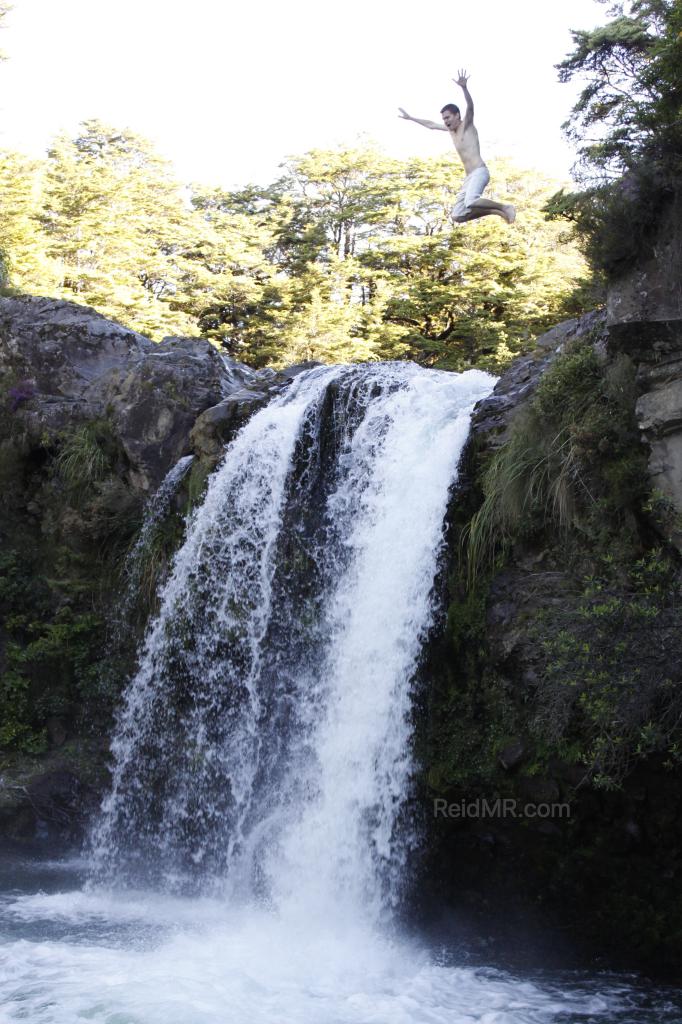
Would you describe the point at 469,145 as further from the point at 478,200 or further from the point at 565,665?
the point at 565,665

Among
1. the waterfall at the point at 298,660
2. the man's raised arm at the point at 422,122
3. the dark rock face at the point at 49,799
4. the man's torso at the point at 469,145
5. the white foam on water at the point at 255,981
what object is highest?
the man's raised arm at the point at 422,122

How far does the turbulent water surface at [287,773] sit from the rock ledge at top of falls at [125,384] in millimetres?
836

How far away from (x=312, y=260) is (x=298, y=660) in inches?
691

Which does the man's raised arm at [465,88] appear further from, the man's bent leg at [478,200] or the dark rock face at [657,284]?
the dark rock face at [657,284]

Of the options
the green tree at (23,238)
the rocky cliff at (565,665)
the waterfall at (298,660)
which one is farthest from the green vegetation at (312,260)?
the rocky cliff at (565,665)

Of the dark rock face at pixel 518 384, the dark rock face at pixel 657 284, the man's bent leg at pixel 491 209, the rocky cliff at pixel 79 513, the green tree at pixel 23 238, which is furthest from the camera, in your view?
the green tree at pixel 23 238

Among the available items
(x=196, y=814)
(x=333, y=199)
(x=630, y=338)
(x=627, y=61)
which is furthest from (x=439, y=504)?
(x=333, y=199)

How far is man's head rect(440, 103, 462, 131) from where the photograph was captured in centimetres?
855

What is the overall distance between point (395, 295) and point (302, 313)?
2.30m

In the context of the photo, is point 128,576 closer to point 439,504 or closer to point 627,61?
point 439,504

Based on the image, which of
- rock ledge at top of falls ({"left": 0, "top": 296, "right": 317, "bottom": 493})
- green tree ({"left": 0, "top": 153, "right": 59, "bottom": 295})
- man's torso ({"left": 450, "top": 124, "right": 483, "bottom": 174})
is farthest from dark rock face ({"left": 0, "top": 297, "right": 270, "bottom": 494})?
green tree ({"left": 0, "top": 153, "right": 59, "bottom": 295})

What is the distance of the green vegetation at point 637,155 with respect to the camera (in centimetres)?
701

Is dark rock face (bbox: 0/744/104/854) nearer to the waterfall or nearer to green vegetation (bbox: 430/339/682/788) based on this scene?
the waterfall

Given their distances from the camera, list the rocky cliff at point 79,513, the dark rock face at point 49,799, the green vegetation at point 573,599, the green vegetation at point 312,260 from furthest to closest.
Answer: the green vegetation at point 312,260 < the rocky cliff at point 79,513 < the dark rock face at point 49,799 < the green vegetation at point 573,599
